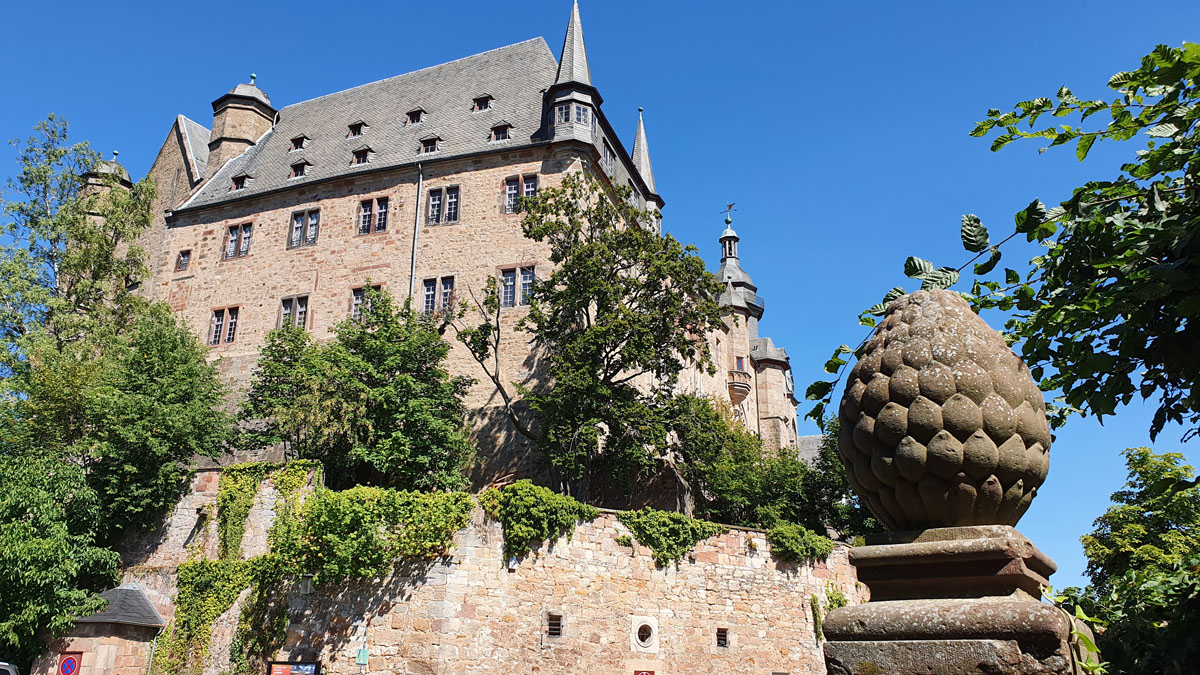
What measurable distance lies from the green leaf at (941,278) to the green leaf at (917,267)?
1.2 inches

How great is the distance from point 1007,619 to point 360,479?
23.3m

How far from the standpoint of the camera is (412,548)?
19391 mm

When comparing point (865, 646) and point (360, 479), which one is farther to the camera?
point (360, 479)

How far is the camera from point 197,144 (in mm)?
40375

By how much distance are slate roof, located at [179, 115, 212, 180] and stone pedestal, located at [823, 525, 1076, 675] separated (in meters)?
40.0

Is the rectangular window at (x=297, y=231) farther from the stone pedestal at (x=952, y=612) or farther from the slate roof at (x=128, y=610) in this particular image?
the stone pedestal at (x=952, y=612)

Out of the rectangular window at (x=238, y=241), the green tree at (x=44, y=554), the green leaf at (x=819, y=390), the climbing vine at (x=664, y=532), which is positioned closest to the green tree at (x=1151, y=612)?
the green leaf at (x=819, y=390)

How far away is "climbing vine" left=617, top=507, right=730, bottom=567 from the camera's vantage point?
21359mm

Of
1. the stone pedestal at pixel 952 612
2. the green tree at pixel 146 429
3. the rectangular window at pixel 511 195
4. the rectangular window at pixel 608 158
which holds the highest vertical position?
the rectangular window at pixel 608 158

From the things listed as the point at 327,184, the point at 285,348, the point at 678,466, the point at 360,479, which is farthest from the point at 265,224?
the point at 678,466

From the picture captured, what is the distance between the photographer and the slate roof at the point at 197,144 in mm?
→ 39156

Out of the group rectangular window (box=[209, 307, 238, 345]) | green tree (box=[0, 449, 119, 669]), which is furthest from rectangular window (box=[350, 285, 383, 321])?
green tree (box=[0, 449, 119, 669])

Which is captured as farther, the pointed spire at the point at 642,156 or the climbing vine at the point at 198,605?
the pointed spire at the point at 642,156

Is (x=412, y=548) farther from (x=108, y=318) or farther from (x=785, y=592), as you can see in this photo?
(x=108, y=318)
